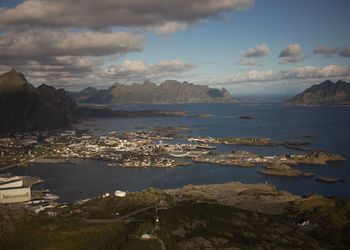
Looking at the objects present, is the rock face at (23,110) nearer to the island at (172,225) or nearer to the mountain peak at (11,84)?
the mountain peak at (11,84)

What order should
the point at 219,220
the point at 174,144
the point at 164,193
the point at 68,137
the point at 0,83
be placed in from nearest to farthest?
1. the point at 219,220
2. the point at 164,193
3. the point at 174,144
4. the point at 68,137
5. the point at 0,83

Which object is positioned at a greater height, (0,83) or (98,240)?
(0,83)

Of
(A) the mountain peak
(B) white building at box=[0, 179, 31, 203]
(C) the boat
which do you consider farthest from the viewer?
(A) the mountain peak

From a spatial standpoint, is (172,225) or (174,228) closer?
(174,228)

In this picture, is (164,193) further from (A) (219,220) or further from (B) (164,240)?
(B) (164,240)

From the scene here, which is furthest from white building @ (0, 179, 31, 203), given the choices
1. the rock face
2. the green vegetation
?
the rock face

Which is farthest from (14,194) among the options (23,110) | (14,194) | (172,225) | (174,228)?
(23,110)

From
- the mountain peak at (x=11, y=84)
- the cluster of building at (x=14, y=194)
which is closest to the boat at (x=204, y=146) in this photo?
the cluster of building at (x=14, y=194)

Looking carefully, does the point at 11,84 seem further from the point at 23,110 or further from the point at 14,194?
the point at 14,194

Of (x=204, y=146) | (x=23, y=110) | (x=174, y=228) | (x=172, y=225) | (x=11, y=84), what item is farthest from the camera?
(x=11, y=84)

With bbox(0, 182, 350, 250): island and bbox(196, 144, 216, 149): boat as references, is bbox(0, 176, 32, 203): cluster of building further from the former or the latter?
bbox(196, 144, 216, 149): boat

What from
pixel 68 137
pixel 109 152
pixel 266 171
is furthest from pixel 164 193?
pixel 68 137
